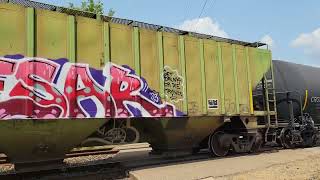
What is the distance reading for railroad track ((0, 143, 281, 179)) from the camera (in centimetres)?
895

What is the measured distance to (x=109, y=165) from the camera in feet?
33.0

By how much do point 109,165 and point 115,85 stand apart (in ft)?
6.89

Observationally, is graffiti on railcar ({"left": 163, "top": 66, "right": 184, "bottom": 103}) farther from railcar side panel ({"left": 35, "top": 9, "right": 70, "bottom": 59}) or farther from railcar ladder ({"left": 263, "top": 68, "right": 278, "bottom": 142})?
railcar ladder ({"left": 263, "top": 68, "right": 278, "bottom": 142})

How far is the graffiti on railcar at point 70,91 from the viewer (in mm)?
7957

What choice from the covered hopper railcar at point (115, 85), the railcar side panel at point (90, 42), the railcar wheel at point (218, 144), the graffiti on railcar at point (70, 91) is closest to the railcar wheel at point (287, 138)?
the covered hopper railcar at point (115, 85)

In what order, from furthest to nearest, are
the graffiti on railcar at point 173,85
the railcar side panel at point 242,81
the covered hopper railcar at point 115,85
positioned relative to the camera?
the railcar side panel at point 242,81
the graffiti on railcar at point 173,85
the covered hopper railcar at point 115,85

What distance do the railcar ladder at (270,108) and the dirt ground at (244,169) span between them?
1.53 m

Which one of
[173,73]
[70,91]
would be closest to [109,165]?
[70,91]

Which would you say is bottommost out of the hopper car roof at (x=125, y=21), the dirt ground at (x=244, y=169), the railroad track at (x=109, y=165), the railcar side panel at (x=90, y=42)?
the dirt ground at (x=244, y=169)

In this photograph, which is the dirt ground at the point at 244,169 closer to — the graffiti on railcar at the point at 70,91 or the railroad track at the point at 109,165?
the railroad track at the point at 109,165

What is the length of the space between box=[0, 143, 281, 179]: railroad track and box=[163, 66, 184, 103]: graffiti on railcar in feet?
6.08

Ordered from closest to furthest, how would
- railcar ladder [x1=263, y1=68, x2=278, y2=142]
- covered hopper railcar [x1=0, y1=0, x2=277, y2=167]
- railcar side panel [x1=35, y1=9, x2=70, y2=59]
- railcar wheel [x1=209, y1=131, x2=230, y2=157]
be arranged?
1. covered hopper railcar [x1=0, y1=0, x2=277, y2=167]
2. railcar side panel [x1=35, y1=9, x2=70, y2=59]
3. railcar wheel [x1=209, y1=131, x2=230, y2=157]
4. railcar ladder [x1=263, y1=68, x2=278, y2=142]

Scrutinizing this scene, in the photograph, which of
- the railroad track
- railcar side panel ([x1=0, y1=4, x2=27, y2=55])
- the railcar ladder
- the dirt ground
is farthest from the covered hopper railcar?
the dirt ground

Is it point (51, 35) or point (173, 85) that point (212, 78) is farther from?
point (51, 35)
